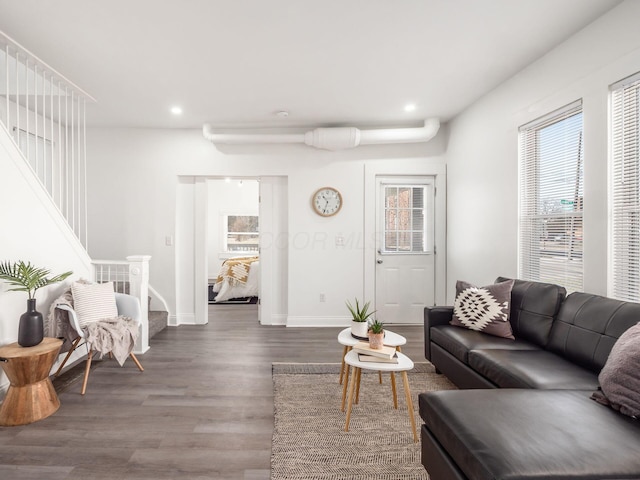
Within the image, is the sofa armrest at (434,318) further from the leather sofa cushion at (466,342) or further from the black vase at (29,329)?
the black vase at (29,329)

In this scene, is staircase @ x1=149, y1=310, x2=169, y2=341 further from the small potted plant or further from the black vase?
the small potted plant

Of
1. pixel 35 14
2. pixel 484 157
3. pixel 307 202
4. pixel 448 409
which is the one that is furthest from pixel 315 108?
pixel 448 409

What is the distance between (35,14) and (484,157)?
390 centimetres

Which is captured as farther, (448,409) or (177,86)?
(177,86)

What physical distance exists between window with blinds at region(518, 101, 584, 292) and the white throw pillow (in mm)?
3672

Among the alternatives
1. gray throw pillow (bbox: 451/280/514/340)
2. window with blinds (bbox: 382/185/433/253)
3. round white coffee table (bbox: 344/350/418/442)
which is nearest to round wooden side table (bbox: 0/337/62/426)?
round white coffee table (bbox: 344/350/418/442)

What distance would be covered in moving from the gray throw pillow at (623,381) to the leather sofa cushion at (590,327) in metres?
0.33

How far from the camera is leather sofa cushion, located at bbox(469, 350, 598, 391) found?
1.80 meters

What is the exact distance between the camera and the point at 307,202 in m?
4.57

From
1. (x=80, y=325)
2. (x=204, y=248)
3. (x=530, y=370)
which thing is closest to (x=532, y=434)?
(x=530, y=370)

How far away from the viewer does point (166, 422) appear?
2.18 metres

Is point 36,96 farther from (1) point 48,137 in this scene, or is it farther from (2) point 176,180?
(2) point 176,180

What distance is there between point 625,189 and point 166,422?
3231mm

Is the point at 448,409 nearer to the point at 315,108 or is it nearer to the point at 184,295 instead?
the point at 315,108
